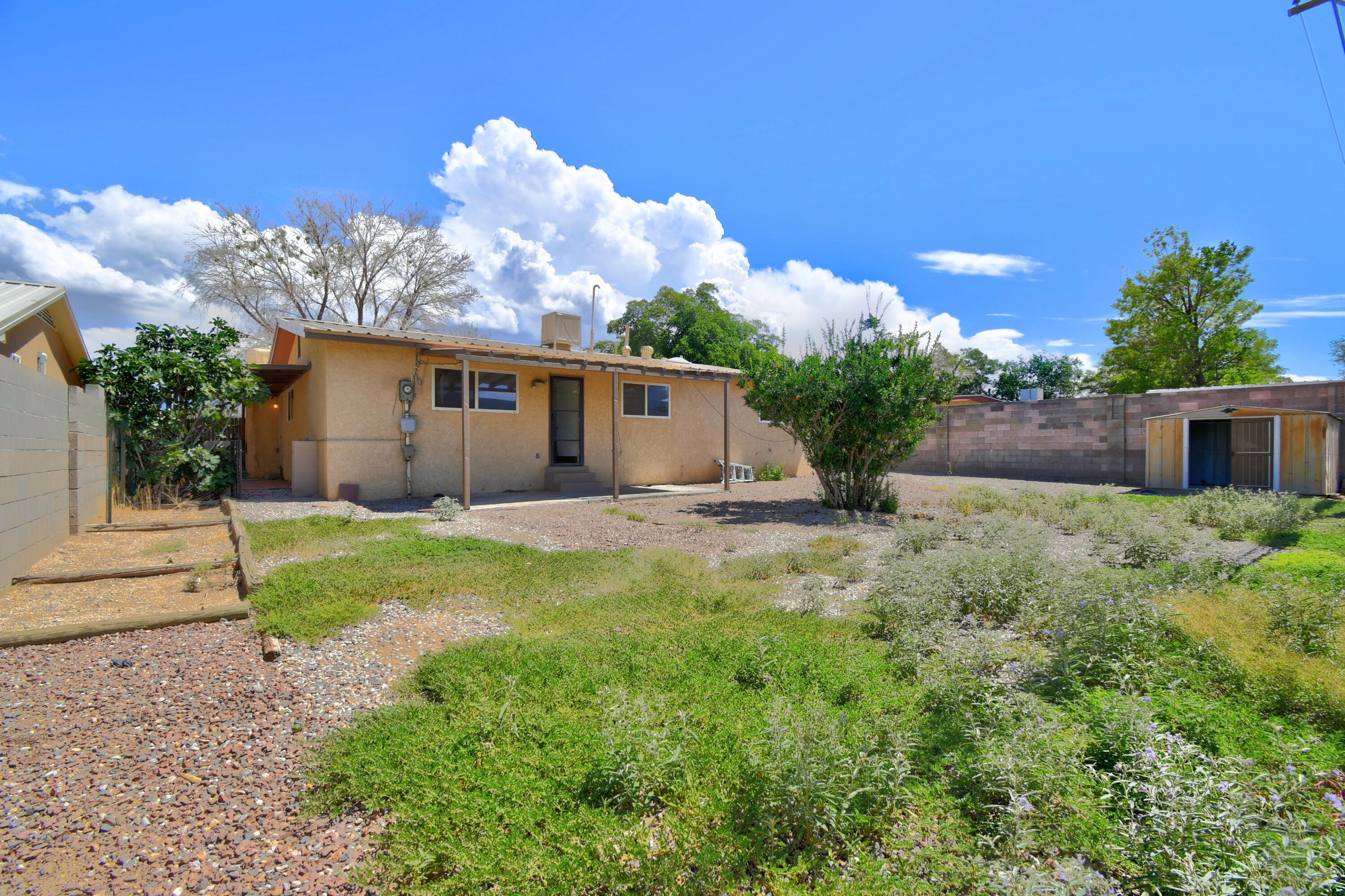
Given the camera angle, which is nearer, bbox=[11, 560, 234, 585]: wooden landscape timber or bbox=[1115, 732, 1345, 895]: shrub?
bbox=[1115, 732, 1345, 895]: shrub

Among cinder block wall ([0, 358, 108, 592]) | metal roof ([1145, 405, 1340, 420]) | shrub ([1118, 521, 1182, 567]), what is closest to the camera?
cinder block wall ([0, 358, 108, 592])

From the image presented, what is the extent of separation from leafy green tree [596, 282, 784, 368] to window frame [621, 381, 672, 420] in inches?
606

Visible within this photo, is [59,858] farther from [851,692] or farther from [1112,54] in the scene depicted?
[1112,54]

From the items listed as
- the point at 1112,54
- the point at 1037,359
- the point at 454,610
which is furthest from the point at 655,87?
the point at 1037,359

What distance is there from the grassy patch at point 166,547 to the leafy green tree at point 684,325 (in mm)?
23268

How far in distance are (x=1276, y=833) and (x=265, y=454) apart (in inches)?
760

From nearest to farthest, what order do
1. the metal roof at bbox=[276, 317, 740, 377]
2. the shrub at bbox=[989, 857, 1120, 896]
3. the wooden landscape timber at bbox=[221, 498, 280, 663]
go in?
the shrub at bbox=[989, 857, 1120, 896] → the wooden landscape timber at bbox=[221, 498, 280, 663] → the metal roof at bbox=[276, 317, 740, 377]

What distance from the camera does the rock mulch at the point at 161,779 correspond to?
2020mm

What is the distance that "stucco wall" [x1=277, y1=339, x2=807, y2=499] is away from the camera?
35.9 ft

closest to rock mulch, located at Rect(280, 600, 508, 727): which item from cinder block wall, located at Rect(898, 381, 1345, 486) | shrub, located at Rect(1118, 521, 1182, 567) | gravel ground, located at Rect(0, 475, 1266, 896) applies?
gravel ground, located at Rect(0, 475, 1266, 896)

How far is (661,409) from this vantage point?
48.9 feet

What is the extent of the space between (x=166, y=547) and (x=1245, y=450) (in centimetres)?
2047

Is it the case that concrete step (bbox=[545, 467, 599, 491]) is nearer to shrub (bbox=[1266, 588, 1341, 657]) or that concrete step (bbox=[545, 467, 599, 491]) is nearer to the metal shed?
shrub (bbox=[1266, 588, 1341, 657])

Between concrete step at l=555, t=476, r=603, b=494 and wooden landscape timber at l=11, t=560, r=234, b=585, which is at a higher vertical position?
concrete step at l=555, t=476, r=603, b=494
